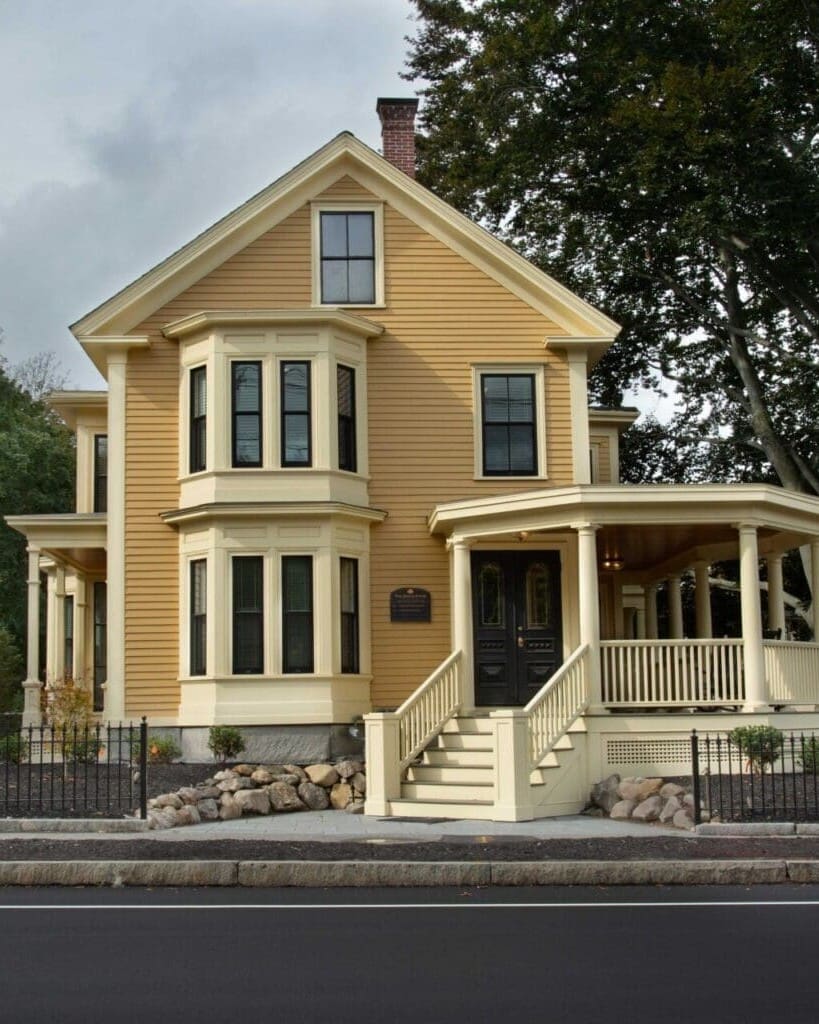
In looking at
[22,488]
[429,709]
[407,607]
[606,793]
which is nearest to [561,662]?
[407,607]

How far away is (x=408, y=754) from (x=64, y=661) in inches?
415

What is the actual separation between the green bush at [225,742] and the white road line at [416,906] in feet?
30.3

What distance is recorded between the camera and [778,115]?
1144 inches

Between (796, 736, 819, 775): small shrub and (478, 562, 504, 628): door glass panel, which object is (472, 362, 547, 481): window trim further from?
(796, 736, 819, 775): small shrub

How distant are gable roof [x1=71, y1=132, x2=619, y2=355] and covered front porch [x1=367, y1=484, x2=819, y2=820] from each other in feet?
12.5

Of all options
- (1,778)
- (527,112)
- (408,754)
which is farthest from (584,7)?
(1,778)

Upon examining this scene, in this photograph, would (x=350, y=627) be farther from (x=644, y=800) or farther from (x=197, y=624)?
(x=644, y=800)

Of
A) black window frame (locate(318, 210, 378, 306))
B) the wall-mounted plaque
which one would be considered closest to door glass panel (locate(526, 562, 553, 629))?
the wall-mounted plaque

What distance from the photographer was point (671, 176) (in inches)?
1148

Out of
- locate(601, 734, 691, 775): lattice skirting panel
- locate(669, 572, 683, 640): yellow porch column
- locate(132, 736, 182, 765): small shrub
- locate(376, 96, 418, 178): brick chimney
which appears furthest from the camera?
locate(669, 572, 683, 640): yellow porch column

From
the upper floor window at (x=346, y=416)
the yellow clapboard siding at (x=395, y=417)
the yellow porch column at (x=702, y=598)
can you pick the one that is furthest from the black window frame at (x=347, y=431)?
the yellow porch column at (x=702, y=598)

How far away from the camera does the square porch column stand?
63.0 feet

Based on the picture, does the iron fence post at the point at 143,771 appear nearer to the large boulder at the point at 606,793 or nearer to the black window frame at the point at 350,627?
the black window frame at the point at 350,627

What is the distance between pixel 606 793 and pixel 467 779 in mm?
1838
